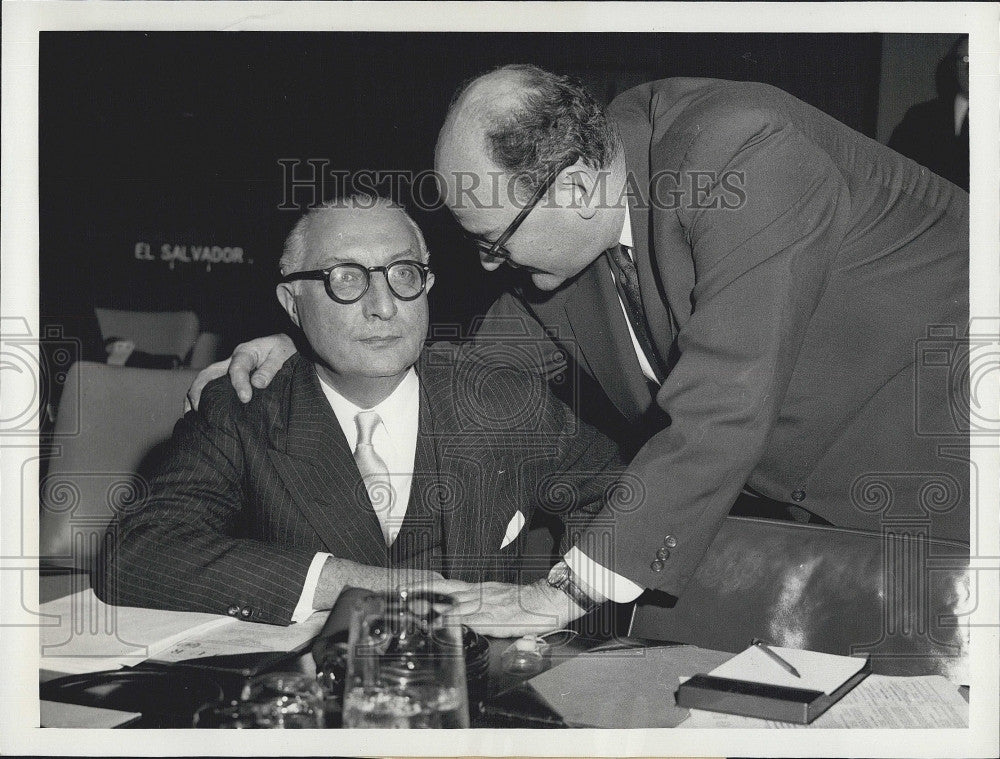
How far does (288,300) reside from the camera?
188 cm

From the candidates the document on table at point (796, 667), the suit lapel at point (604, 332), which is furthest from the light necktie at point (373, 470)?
the document on table at point (796, 667)

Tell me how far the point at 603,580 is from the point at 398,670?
45 cm

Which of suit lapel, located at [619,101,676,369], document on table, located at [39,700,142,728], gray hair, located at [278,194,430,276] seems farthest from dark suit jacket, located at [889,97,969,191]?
document on table, located at [39,700,142,728]

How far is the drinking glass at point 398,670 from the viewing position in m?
1.30

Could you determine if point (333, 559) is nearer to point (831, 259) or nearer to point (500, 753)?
point (500, 753)

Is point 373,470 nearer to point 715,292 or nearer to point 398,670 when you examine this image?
point 398,670

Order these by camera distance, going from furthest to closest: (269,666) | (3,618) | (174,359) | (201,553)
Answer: (174,359) < (3,618) < (201,553) < (269,666)

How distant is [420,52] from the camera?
1.82m

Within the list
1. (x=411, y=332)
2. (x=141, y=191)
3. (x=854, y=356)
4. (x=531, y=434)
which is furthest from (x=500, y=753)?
(x=141, y=191)

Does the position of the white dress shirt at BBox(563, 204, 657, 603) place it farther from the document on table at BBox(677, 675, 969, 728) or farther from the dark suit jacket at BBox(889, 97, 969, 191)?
the dark suit jacket at BBox(889, 97, 969, 191)

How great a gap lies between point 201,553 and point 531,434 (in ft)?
2.25

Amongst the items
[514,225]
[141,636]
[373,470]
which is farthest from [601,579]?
[141,636]

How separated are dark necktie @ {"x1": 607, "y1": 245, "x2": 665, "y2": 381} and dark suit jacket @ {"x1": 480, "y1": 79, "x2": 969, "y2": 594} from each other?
2 cm

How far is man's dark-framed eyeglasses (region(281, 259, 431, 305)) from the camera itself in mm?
1809
